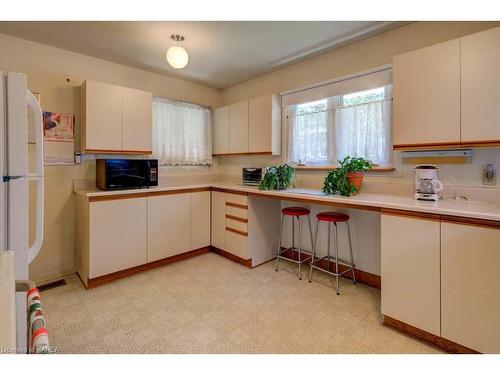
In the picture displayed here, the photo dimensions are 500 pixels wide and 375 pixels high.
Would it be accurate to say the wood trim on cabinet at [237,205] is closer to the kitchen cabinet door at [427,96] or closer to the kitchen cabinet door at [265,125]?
the kitchen cabinet door at [265,125]

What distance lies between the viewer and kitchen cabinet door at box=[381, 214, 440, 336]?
65.4 inches

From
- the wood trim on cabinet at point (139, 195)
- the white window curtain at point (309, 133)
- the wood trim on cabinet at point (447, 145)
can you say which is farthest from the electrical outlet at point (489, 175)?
the wood trim on cabinet at point (139, 195)

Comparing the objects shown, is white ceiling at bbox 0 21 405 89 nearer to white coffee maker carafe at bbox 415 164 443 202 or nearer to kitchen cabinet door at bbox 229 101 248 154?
kitchen cabinet door at bbox 229 101 248 154

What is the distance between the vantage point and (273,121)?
320 cm

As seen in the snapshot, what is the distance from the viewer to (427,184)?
78.1 inches

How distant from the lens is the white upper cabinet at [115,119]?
2.66 meters

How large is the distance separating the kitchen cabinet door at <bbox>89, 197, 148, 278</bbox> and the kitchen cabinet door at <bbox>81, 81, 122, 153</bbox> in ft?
2.15

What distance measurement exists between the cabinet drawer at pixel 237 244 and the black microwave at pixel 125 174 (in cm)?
111

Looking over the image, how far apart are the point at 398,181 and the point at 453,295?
1077mm

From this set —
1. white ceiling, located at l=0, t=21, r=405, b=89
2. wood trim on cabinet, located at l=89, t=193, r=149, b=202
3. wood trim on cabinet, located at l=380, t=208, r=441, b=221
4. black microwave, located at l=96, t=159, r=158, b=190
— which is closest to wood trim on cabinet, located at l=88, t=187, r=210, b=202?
wood trim on cabinet, located at l=89, t=193, r=149, b=202

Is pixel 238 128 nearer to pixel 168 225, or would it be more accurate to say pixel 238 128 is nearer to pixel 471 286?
pixel 168 225

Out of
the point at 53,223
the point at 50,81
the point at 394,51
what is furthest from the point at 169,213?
the point at 394,51

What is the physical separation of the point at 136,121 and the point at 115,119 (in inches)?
9.1
